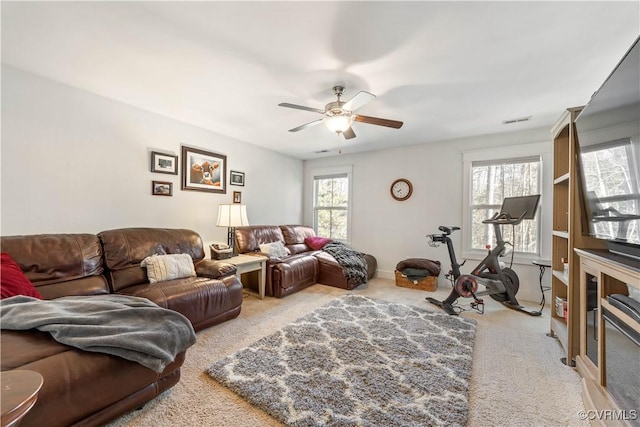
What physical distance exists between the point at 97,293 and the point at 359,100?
279cm

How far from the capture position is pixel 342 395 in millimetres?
1586

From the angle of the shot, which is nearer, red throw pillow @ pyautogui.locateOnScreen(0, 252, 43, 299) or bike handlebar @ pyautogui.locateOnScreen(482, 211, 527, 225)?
red throw pillow @ pyautogui.locateOnScreen(0, 252, 43, 299)

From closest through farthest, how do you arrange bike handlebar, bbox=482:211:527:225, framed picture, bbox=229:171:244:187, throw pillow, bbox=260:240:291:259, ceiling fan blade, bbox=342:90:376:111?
ceiling fan blade, bbox=342:90:376:111 < bike handlebar, bbox=482:211:527:225 < throw pillow, bbox=260:240:291:259 < framed picture, bbox=229:171:244:187

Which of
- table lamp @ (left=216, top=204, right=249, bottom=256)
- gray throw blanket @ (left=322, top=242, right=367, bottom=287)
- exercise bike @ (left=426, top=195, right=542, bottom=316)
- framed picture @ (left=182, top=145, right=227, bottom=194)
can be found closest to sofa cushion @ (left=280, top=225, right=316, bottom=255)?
gray throw blanket @ (left=322, top=242, right=367, bottom=287)

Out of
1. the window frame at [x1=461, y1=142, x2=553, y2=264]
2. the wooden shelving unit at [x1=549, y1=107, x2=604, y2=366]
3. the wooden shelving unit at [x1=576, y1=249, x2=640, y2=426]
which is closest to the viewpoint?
the wooden shelving unit at [x1=576, y1=249, x2=640, y2=426]

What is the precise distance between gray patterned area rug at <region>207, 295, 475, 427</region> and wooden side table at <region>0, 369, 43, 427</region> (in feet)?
3.51

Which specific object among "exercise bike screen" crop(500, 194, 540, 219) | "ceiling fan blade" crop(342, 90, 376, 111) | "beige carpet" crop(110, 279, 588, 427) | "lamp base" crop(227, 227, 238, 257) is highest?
"ceiling fan blade" crop(342, 90, 376, 111)

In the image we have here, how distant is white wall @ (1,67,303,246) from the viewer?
2.23 meters

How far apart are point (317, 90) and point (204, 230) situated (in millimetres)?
2575

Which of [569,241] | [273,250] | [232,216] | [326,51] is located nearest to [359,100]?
[326,51]

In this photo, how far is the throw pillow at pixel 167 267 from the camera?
250 cm

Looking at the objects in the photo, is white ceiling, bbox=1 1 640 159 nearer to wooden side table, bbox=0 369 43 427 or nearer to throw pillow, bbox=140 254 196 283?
throw pillow, bbox=140 254 196 283

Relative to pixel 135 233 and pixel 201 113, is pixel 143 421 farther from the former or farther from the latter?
pixel 201 113

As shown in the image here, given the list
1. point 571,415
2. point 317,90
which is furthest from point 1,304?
point 571,415
